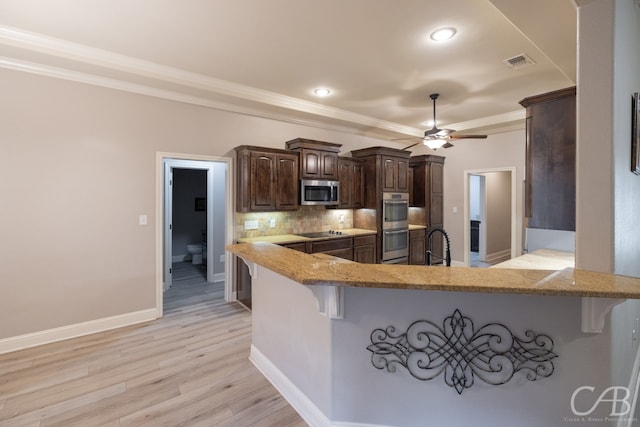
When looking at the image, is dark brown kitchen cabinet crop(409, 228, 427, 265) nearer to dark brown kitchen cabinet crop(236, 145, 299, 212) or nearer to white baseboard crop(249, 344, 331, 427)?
dark brown kitchen cabinet crop(236, 145, 299, 212)

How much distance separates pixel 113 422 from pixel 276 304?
50.4 inches

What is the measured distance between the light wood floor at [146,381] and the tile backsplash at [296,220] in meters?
1.44

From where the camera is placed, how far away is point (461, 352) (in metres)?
1.50

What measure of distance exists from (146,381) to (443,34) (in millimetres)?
3959

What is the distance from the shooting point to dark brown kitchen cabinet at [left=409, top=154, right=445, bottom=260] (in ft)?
19.9

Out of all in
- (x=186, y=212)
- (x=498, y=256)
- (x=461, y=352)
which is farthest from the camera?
(x=186, y=212)

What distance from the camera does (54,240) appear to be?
3.01 meters

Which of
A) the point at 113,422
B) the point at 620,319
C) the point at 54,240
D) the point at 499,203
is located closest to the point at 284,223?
the point at 54,240

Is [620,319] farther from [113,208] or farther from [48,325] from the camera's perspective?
[48,325]

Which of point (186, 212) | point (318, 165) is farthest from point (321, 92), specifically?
point (186, 212)

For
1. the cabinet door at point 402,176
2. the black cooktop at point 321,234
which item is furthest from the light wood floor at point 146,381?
the cabinet door at point 402,176

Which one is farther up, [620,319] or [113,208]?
[113,208]

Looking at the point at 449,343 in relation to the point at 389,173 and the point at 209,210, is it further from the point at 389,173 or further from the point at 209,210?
the point at 209,210

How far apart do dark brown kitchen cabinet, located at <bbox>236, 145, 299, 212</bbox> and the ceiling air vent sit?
9.43ft
